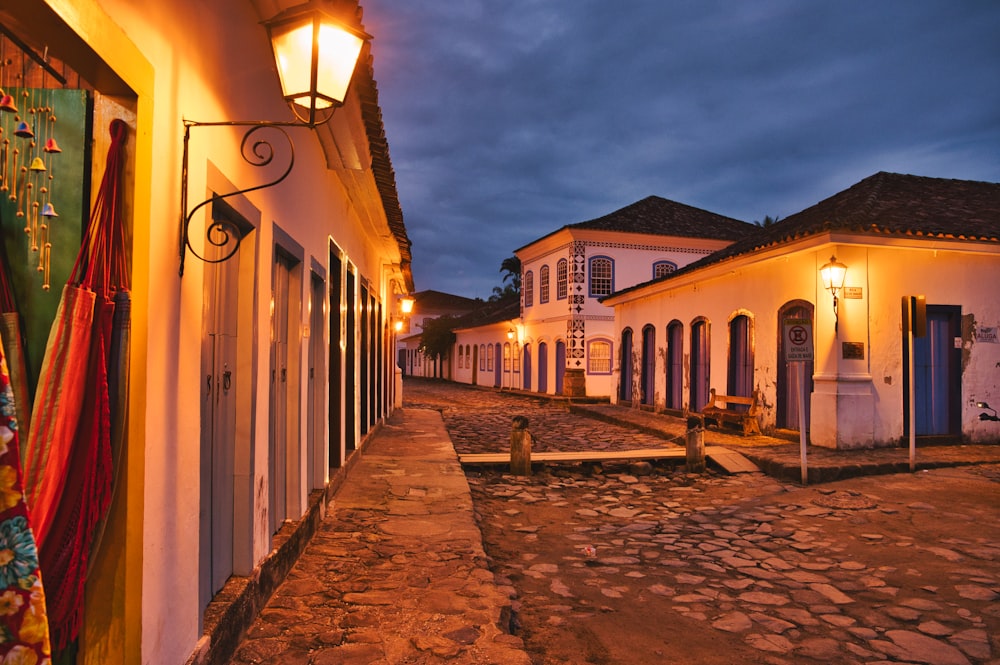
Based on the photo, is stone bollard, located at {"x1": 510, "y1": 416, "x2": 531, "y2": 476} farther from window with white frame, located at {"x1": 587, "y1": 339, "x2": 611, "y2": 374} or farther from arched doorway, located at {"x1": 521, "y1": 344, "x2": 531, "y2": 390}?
arched doorway, located at {"x1": 521, "y1": 344, "x2": 531, "y2": 390}

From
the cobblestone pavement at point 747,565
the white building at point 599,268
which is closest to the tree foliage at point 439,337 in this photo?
the white building at point 599,268

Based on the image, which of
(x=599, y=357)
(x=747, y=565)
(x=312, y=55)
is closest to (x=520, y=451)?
(x=747, y=565)

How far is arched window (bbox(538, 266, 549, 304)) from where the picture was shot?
25438 mm

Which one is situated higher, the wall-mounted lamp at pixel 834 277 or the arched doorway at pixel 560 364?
the wall-mounted lamp at pixel 834 277

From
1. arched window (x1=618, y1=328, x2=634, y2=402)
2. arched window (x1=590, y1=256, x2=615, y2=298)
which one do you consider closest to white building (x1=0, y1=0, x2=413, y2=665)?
arched window (x1=618, y1=328, x2=634, y2=402)

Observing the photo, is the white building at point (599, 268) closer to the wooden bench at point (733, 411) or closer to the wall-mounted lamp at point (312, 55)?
the wooden bench at point (733, 411)

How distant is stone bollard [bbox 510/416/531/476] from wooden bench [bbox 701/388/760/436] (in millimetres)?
5021

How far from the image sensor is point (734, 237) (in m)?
23.5

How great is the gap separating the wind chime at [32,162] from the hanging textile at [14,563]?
2.17 ft

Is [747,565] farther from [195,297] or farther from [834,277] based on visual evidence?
[834,277]

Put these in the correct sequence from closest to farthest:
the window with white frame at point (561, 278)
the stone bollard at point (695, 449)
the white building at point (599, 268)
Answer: the stone bollard at point (695, 449)
the white building at point (599, 268)
the window with white frame at point (561, 278)

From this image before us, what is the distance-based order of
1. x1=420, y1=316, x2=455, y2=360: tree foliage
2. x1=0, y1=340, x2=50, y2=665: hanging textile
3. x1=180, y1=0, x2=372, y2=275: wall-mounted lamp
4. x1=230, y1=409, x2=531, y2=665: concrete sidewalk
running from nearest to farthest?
x1=0, y1=340, x2=50, y2=665: hanging textile, x1=180, y1=0, x2=372, y2=275: wall-mounted lamp, x1=230, y1=409, x2=531, y2=665: concrete sidewalk, x1=420, y1=316, x2=455, y2=360: tree foliage

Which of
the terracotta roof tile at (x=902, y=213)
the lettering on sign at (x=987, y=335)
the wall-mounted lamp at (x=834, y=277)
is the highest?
the terracotta roof tile at (x=902, y=213)

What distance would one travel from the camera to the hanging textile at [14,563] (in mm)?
1409
